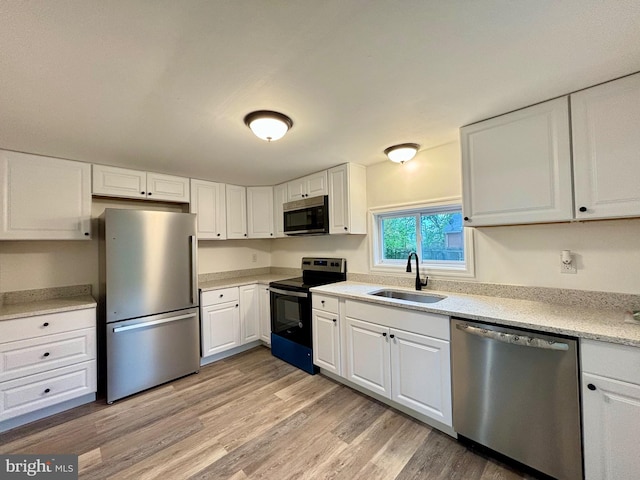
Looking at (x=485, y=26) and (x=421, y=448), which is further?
(x=421, y=448)

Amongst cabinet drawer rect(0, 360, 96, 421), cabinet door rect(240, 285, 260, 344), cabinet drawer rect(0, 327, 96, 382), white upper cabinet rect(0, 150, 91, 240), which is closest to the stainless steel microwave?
cabinet door rect(240, 285, 260, 344)

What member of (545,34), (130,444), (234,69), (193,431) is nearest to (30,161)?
(234,69)

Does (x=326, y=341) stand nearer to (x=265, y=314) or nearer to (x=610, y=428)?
(x=265, y=314)

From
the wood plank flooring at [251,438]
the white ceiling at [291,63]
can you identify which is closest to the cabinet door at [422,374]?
the wood plank flooring at [251,438]

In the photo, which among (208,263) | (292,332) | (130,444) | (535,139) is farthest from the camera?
(208,263)

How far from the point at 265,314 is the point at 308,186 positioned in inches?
67.6

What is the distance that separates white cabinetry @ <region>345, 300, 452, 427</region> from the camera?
1789 mm

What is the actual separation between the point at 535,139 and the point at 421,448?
2.14 meters

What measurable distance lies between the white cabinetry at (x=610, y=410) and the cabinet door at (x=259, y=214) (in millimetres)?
3247

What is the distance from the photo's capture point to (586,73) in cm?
137

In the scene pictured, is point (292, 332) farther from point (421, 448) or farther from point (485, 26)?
point (485, 26)

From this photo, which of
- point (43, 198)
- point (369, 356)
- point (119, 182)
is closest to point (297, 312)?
point (369, 356)

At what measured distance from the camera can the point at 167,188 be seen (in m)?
2.99

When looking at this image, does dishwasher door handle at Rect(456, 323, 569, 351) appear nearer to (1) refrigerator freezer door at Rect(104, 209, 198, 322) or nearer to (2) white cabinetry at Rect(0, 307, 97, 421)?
(1) refrigerator freezer door at Rect(104, 209, 198, 322)
